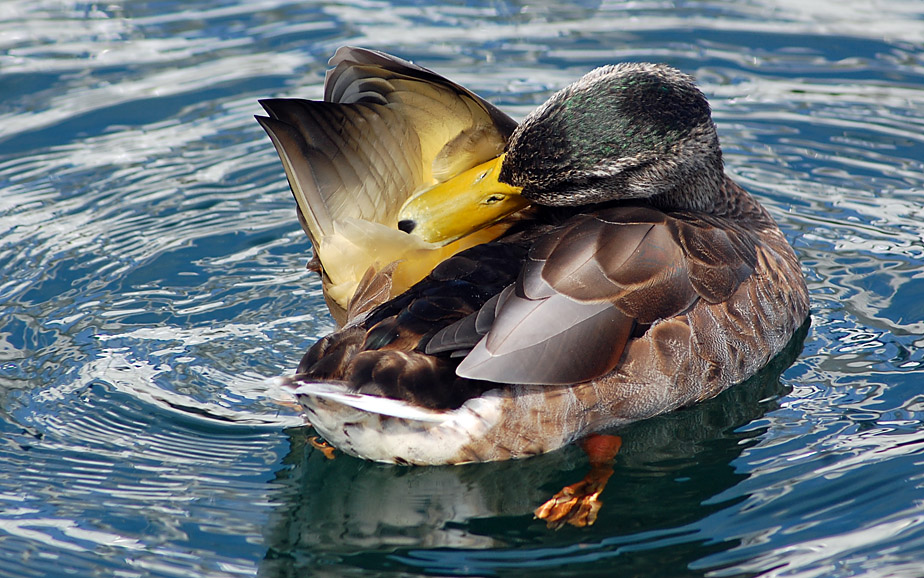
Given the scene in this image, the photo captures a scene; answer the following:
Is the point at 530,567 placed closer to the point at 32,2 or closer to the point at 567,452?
the point at 567,452

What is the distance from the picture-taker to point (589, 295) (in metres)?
5.23

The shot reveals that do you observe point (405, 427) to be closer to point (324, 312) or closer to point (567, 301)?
point (567, 301)

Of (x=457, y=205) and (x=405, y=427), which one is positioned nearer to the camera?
(x=405, y=427)

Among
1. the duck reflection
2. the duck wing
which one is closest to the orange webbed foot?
the duck reflection

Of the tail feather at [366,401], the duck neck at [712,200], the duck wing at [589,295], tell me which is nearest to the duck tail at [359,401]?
the tail feather at [366,401]

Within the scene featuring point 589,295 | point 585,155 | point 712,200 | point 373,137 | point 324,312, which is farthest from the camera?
point 324,312

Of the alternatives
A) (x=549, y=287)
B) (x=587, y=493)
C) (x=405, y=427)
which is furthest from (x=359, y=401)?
(x=587, y=493)

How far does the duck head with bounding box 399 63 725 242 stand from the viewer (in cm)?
578

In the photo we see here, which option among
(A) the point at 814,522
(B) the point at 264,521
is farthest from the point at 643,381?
(B) the point at 264,521

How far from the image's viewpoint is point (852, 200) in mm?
8211

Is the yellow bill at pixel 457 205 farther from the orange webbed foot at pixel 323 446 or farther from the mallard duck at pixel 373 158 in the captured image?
the orange webbed foot at pixel 323 446

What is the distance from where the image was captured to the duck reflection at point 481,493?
4.93 meters

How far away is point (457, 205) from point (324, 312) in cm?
152

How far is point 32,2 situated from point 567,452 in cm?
873
